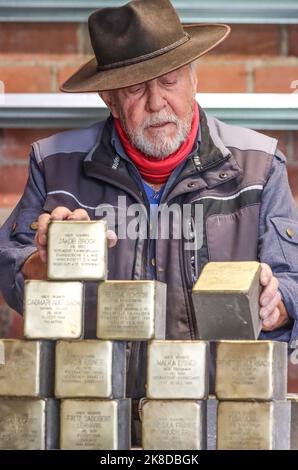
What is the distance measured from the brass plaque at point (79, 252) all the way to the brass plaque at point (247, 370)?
268 mm

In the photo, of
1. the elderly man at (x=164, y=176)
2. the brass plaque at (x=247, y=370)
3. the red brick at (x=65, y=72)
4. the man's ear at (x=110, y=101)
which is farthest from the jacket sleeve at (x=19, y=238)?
the brass plaque at (x=247, y=370)

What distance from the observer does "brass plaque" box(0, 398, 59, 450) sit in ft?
6.58

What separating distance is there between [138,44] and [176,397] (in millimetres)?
940

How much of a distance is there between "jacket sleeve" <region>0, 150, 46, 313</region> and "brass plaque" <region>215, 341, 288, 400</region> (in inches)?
29.5

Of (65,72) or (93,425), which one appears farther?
(65,72)

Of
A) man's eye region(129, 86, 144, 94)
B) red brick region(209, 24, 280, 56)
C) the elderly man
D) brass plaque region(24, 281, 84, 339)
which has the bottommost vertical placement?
brass plaque region(24, 281, 84, 339)

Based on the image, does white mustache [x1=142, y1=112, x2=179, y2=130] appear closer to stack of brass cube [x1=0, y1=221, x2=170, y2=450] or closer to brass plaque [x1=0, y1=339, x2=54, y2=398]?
stack of brass cube [x1=0, y1=221, x2=170, y2=450]

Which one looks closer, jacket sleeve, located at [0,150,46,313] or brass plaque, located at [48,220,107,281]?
brass plaque, located at [48,220,107,281]

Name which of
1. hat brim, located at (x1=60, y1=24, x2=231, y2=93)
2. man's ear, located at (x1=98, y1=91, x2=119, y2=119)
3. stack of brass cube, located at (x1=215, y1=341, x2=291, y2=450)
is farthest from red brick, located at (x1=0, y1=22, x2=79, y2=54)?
stack of brass cube, located at (x1=215, y1=341, x2=291, y2=450)

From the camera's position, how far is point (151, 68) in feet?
8.34

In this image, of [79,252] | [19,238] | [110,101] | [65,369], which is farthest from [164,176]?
[65,369]

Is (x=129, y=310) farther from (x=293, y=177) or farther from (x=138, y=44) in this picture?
(x=293, y=177)

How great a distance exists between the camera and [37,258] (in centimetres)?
248

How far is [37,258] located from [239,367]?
0.68 meters
